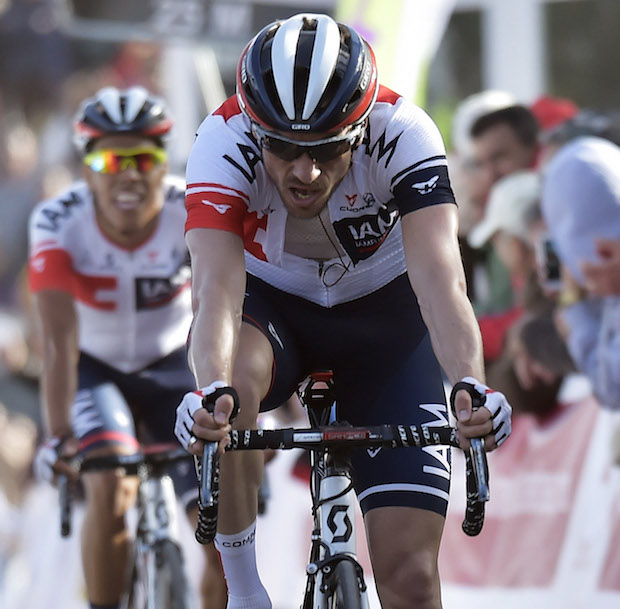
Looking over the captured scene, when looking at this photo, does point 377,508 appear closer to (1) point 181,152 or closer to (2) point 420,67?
(2) point 420,67

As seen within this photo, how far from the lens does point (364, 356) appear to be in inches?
173

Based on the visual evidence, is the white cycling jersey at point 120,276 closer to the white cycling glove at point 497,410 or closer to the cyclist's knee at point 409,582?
the cyclist's knee at point 409,582

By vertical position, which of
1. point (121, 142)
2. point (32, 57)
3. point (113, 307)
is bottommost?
point (113, 307)

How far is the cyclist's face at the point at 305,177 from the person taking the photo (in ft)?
12.6

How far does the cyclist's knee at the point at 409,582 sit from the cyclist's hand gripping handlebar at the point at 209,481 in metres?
0.66

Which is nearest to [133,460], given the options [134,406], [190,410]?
[134,406]

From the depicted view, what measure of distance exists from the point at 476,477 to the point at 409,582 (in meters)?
0.67

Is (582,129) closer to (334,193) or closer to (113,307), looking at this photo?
(113,307)

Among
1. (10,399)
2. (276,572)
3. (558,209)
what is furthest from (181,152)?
(558,209)

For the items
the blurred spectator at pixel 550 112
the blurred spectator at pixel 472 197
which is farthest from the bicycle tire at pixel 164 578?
the blurred spectator at pixel 550 112

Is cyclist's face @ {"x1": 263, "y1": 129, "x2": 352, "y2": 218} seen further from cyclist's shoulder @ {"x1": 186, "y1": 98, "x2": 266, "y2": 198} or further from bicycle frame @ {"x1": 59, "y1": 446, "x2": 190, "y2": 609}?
bicycle frame @ {"x1": 59, "y1": 446, "x2": 190, "y2": 609}

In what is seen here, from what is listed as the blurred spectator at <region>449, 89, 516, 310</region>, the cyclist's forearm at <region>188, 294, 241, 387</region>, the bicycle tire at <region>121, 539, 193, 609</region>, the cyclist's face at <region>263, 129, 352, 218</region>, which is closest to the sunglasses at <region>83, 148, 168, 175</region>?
the bicycle tire at <region>121, 539, 193, 609</region>

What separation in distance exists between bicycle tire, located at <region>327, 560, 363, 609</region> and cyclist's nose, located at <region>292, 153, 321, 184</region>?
45.1 inches

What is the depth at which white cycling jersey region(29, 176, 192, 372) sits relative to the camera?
6.34 meters
